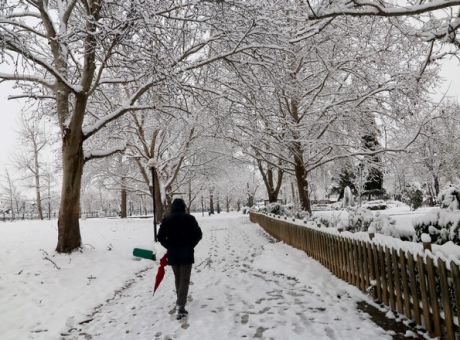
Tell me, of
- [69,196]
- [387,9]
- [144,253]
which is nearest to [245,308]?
[387,9]

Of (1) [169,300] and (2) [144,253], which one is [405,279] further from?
(2) [144,253]

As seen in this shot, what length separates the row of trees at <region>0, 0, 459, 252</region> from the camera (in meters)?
6.90

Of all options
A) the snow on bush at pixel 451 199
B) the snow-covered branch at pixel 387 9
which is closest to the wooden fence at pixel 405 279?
the snow on bush at pixel 451 199

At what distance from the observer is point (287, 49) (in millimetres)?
9023

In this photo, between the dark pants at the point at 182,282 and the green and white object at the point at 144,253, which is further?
the green and white object at the point at 144,253

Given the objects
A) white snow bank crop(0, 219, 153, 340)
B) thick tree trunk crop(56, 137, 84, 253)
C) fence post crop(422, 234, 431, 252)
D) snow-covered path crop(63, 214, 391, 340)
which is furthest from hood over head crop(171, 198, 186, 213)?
thick tree trunk crop(56, 137, 84, 253)

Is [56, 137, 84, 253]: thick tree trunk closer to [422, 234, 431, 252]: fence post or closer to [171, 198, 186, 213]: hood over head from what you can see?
[171, 198, 186, 213]: hood over head

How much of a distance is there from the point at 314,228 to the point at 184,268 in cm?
427

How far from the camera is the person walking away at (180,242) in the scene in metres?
5.65

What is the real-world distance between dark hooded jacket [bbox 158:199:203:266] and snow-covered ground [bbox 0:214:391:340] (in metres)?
0.88

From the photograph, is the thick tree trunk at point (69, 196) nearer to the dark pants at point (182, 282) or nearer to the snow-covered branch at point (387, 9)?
the dark pants at point (182, 282)

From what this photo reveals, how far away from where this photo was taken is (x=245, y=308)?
5652mm

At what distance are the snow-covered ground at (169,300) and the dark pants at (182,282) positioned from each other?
0.27m

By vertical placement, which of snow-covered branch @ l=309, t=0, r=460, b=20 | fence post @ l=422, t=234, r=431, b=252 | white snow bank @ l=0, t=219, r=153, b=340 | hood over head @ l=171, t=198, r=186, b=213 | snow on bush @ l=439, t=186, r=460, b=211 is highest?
snow-covered branch @ l=309, t=0, r=460, b=20
